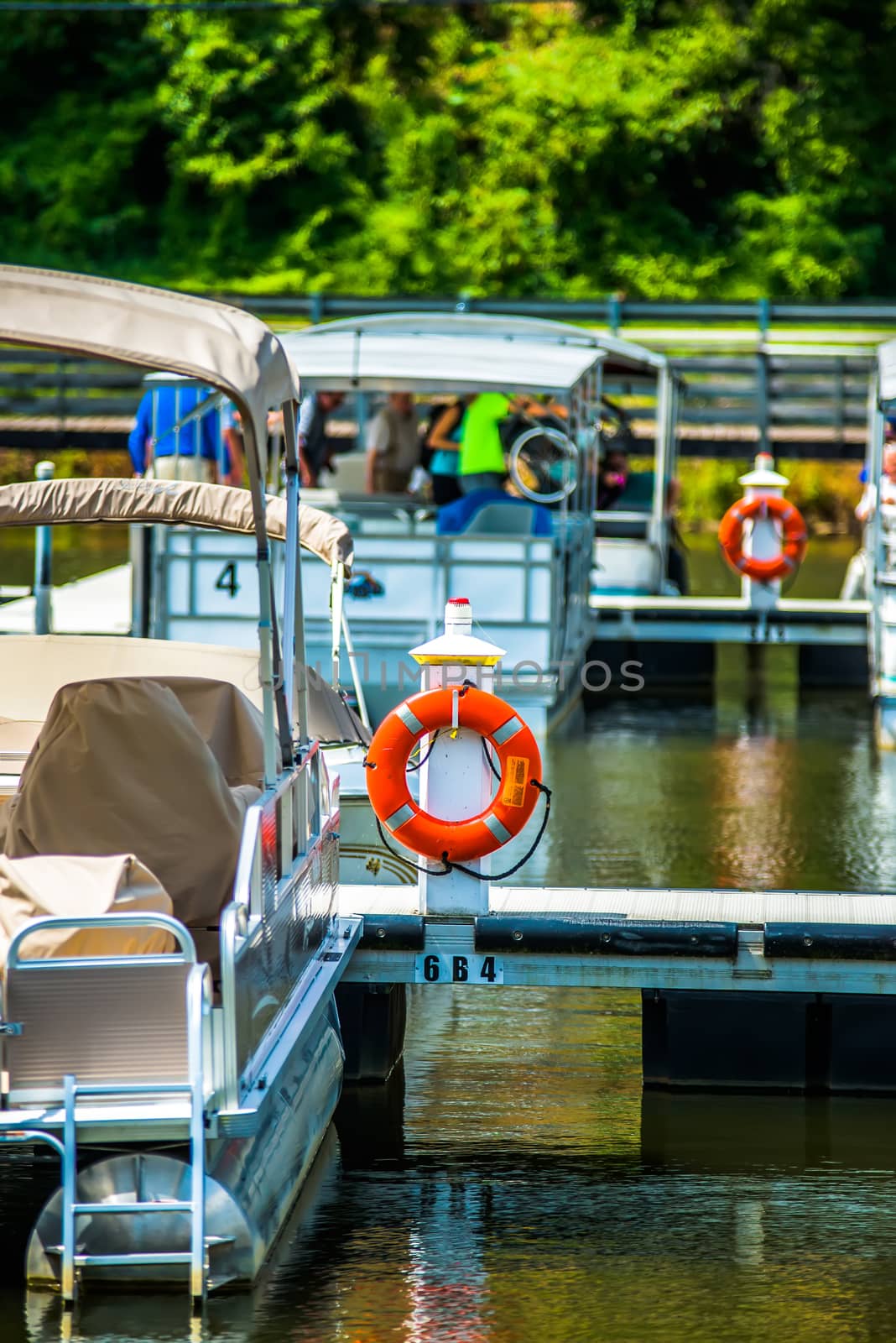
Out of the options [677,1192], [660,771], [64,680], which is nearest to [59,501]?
[64,680]

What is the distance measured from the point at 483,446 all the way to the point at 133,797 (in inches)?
349

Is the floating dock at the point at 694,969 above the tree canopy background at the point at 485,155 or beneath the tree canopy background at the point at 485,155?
beneath

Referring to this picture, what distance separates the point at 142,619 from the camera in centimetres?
1285

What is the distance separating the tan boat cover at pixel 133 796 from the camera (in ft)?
17.4

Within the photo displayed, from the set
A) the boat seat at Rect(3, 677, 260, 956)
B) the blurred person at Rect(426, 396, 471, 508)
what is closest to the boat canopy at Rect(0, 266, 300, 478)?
the boat seat at Rect(3, 677, 260, 956)

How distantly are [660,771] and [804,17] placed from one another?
25.0 meters

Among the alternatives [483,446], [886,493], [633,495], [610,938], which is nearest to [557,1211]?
[610,938]

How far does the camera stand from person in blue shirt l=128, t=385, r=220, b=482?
45.5 feet

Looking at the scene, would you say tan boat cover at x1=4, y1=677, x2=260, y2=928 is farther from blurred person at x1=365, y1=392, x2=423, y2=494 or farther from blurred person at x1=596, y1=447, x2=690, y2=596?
blurred person at x1=596, y1=447, x2=690, y2=596

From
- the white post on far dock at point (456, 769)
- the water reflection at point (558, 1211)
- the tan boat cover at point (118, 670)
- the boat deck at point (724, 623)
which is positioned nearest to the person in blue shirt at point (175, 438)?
the boat deck at point (724, 623)

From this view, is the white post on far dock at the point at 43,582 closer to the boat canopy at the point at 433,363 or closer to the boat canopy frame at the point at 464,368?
the boat canopy frame at the point at 464,368

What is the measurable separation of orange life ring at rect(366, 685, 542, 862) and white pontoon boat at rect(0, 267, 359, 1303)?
60cm

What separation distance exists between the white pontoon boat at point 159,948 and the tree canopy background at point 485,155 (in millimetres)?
29951

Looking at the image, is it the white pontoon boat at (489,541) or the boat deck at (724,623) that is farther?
the boat deck at (724,623)
